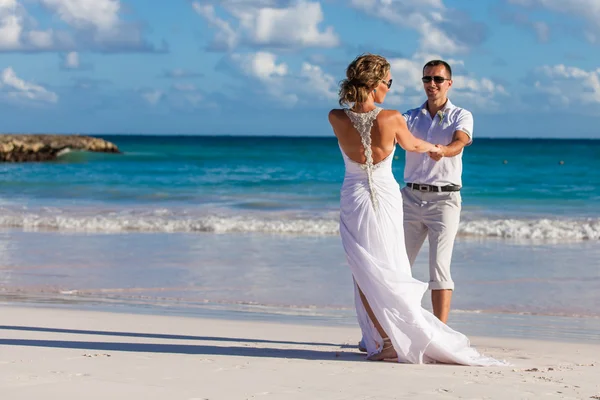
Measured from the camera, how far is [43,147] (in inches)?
2045

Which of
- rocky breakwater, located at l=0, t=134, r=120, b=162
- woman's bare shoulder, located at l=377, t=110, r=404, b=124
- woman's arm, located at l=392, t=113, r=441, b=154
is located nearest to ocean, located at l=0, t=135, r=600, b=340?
woman's arm, located at l=392, t=113, r=441, b=154

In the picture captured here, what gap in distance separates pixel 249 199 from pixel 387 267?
19515mm

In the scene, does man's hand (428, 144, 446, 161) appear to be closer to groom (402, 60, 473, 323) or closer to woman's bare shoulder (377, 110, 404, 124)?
groom (402, 60, 473, 323)

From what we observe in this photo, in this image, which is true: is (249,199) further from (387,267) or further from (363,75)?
(363,75)

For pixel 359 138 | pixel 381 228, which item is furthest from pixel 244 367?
pixel 359 138

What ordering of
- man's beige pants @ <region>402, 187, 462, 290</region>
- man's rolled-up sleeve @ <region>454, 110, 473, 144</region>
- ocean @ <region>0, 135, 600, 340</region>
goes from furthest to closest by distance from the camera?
1. ocean @ <region>0, 135, 600, 340</region>
2. man's beige pants @ <region>402, 187, 462, 290</region>
3. man's rolled-up sleeve @ <region>454, 110, 473, 144</region>

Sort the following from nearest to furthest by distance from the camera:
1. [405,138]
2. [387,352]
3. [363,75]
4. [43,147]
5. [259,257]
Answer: [363,75]
[405,138]
[387,352]
[259,257]
[43,147]

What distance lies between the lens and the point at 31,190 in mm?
26719

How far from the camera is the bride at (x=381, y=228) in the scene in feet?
16.9

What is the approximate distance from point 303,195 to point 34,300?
18331mm

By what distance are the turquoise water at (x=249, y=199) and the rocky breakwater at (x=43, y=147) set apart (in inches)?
207

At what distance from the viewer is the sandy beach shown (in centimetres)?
449

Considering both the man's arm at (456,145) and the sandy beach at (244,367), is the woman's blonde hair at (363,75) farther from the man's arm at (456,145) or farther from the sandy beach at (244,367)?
the sandy beach at (244,367)

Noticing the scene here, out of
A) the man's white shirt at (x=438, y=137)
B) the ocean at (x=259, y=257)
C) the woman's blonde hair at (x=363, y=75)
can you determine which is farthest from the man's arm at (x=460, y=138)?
the ocean at (x=259, y=257)
